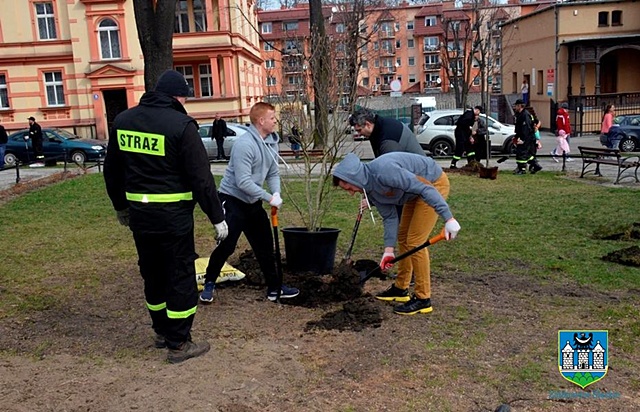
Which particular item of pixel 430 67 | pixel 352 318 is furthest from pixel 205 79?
pixel 430 67

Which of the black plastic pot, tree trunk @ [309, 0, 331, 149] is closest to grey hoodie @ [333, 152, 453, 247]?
the black plastic pot

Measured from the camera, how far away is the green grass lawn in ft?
22.3

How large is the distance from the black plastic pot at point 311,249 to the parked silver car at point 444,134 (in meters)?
16.2

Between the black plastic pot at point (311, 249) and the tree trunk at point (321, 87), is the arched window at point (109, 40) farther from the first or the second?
the black plastic pot at point (311, 249)

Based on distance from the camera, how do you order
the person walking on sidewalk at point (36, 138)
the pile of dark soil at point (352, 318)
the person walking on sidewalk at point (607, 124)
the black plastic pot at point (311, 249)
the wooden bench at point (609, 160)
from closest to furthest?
the pile of dark soil at point (352, 318) < the black plastic pot at point (311, 249) < the wooden bench at point (609, 160) < the person walking on sidewalk at point (36, 138) < the person walking on sidewalk at point (607, 124)

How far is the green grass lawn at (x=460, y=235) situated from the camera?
6.80 metres

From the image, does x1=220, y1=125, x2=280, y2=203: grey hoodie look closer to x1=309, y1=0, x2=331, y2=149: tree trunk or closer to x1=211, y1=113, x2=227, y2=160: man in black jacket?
x1=309, y1=0, x2=331, y2=149: tree trunk

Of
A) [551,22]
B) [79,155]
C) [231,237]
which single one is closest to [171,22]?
[231,237]

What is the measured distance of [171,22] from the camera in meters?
10.5

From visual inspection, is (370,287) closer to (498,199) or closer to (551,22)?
(498,199)

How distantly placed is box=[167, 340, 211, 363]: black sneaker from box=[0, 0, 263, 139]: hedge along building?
101ft

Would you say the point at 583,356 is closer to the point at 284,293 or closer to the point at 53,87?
the point at 284,293

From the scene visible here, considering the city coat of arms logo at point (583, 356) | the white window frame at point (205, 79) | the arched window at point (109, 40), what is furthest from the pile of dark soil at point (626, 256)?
the white window frame at point (205, 79)

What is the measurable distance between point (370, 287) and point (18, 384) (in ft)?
10.6
